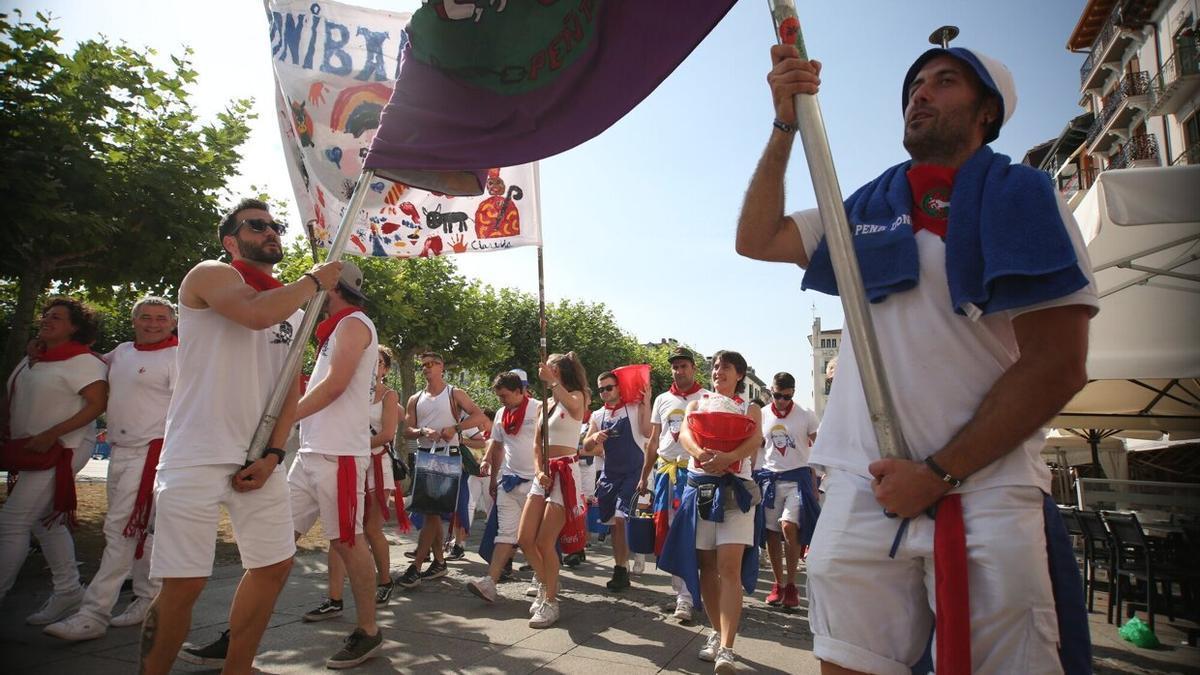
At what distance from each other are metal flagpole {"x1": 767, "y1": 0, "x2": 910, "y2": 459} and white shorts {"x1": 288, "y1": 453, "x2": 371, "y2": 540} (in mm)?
3655

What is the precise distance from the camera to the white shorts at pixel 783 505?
290 inches

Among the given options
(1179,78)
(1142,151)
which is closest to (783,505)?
(1179,78)

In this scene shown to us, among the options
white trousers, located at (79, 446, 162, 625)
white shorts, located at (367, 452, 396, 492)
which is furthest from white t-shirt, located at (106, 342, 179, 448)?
white shorts, located at (367, 452, 396, 492)

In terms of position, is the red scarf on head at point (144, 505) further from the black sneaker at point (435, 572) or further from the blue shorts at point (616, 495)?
the blue shorts at point (616, 495)

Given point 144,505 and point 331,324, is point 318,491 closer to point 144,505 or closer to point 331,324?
point 331,324

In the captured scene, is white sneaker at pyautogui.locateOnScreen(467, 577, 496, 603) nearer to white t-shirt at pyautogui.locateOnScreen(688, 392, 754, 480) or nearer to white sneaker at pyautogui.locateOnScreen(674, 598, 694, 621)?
white sneaker at pyautogui.locateOnScreen(674, 598, 694, 621)

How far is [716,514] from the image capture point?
4.90 m

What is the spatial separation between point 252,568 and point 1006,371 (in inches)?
120

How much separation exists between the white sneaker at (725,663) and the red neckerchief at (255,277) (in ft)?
10.6

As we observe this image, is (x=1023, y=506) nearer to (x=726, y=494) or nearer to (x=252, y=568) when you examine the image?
(x=252, y=568)

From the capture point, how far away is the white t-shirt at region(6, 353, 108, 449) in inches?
197

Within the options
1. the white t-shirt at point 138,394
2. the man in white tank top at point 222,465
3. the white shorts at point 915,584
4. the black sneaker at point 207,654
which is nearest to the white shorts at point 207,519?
the man in white tank top at point 222,465

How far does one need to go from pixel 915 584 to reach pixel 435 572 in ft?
20.3

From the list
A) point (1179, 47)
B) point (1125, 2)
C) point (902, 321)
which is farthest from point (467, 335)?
point (1125, 2)
